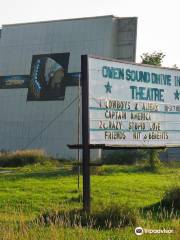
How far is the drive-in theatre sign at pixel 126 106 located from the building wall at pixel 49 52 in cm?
3179

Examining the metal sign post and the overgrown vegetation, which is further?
the metal sign post

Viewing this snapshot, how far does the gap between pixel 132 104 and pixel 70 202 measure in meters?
3.96

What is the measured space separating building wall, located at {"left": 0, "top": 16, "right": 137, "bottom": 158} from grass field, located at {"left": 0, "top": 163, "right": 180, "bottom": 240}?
72.4 ft

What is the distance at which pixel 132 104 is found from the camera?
41.8ft

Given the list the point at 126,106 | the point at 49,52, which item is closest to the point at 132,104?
the point at 126,106

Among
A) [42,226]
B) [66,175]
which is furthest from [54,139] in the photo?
[42,226]

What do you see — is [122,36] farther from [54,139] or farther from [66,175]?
[66,175]

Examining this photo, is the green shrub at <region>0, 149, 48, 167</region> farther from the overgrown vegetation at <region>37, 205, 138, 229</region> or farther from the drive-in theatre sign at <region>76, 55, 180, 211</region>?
the overgrown vegetation at <region>37, 205, 138, 229</region>

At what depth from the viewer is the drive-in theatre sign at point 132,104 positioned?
472 inches

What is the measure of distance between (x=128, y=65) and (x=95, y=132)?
1755 mm

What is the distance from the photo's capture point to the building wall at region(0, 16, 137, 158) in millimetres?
47781

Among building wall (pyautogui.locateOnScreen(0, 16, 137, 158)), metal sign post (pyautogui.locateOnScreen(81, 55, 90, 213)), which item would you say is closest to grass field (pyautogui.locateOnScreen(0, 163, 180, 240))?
metal sign post (pyautogui.locateOnScreen(81, 55, 90, 213))

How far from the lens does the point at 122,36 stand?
48.6 m

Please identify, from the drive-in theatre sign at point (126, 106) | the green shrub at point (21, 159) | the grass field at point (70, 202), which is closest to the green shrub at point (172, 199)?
the grass field at point (70, 202)
